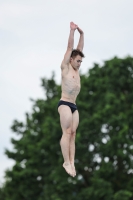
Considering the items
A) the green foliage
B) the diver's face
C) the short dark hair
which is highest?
the green foliage

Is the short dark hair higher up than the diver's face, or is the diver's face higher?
the short dark hair

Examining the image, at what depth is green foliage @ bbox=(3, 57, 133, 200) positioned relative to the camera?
155ft

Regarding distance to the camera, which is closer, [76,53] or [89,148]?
[76,53]

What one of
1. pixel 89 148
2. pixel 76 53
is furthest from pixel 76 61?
pixel 89 148

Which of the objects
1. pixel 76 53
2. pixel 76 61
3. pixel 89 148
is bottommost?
pixel 76 61

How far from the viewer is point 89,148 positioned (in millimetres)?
48719

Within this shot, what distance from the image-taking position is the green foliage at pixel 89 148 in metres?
47.1

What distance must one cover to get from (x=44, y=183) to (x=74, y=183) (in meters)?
5.24

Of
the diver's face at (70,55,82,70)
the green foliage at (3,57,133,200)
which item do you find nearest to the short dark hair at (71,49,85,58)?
the diver's face at (70,55,82,70)

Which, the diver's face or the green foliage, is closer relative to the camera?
the diver's face

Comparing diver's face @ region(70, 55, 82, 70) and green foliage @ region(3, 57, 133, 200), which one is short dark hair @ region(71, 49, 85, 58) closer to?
diver's face @ region(70, 55, 82, 70)

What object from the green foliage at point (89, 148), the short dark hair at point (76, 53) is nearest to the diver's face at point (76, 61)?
the short dark hair at point (76, 53)

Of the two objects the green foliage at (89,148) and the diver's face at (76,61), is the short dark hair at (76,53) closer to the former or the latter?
the diver's face at (76,61)

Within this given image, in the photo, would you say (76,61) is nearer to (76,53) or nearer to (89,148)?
(76,53)
